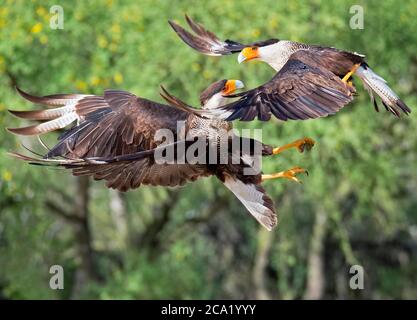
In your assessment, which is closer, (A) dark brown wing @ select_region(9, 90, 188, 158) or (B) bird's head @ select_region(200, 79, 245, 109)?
(B) bird's head @ select_region(200, 79, 245, 109)

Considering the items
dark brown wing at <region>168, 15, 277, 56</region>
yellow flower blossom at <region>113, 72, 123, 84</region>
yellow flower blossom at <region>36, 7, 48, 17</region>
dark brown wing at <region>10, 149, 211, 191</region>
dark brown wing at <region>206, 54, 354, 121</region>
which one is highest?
yellow flower blossom at <region>36, 7, 48, 17</region>

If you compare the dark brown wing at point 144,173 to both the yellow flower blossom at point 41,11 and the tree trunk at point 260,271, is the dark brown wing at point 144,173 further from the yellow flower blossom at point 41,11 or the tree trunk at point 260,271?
the tree trunk at point 260,271

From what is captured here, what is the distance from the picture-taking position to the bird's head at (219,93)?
7672mm

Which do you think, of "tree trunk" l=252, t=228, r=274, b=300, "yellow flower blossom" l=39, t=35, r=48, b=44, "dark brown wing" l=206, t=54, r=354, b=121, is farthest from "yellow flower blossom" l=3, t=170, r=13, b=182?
"dark brown wing" l=206, t=54, r=354, b=121

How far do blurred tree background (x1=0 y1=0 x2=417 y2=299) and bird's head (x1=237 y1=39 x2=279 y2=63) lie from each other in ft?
16.4

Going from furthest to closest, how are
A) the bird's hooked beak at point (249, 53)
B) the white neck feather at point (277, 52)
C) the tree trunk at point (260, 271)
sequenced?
the tree trunk at point (260, 271) < the white neck feather at point (277, 52) < the bird's hooked beak at point (249, 53)

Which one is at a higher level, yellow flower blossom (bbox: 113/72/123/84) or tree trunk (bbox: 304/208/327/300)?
yellow flower blossom (bbox: 113/72/123/84)

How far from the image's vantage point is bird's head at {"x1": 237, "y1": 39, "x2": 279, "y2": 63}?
795cm

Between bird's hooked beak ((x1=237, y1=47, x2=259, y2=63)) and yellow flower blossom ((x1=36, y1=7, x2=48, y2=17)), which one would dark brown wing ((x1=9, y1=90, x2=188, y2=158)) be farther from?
yellow flower blossom ((x1=36, y1=7, x2=48, y2=17))

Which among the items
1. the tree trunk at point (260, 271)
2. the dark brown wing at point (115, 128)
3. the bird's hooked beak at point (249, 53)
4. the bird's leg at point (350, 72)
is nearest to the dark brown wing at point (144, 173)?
the dark brown wing at point (115, 128)

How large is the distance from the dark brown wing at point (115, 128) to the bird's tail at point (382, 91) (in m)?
1.29

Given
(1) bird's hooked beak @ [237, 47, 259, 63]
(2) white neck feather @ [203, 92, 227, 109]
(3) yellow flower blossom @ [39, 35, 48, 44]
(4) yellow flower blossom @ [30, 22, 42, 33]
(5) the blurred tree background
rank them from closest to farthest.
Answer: (2) white neck feather @ [203, 92, 227, 109] → (1) bird's hooked beak @ [237, 47, 259, 63] → (4) yellow flower blossom @ [30, 22, 42, 33] → (3) yellow flower blossom @ [39, 35, 48, 44] → (5) the blurred tree background
